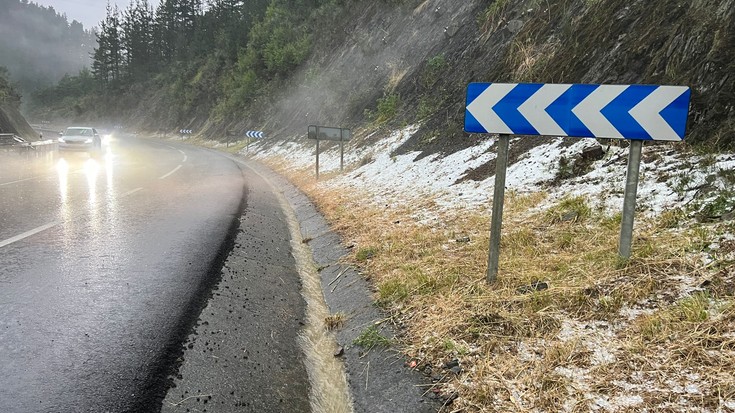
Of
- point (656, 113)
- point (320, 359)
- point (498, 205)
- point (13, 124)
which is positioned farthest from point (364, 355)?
point (13, 124)

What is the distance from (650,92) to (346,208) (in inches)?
233

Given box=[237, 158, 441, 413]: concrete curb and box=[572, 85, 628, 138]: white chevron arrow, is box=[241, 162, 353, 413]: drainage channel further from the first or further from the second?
box=[572, 85, 628, 138]: white chevron arrow

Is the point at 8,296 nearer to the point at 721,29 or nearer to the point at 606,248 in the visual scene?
the point at 606,248

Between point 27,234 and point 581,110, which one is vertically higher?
point 581,110

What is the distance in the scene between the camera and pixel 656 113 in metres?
3.17

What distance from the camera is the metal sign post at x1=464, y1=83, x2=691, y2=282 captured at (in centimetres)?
316

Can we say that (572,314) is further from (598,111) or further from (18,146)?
(18,146)

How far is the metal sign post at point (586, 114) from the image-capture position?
3.16 meters

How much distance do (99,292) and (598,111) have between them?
460cm

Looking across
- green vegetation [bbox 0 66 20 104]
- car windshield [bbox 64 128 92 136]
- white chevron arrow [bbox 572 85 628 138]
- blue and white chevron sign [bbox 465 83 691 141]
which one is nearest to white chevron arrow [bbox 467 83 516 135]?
blue and white chevron sign [bbox 465 83 691 141]

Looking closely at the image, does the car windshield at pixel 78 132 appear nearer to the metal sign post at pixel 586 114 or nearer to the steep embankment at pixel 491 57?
the steep embankment at pixel 491 57

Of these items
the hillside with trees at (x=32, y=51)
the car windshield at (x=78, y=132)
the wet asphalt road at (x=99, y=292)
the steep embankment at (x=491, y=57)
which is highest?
the hillside with trees at (x=32, y=51)

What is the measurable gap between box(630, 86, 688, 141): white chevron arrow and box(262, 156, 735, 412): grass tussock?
99cm

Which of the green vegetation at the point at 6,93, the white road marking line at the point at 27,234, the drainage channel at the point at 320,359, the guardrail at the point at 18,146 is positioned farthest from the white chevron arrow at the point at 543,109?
the green vegetation at the point at 6,93
